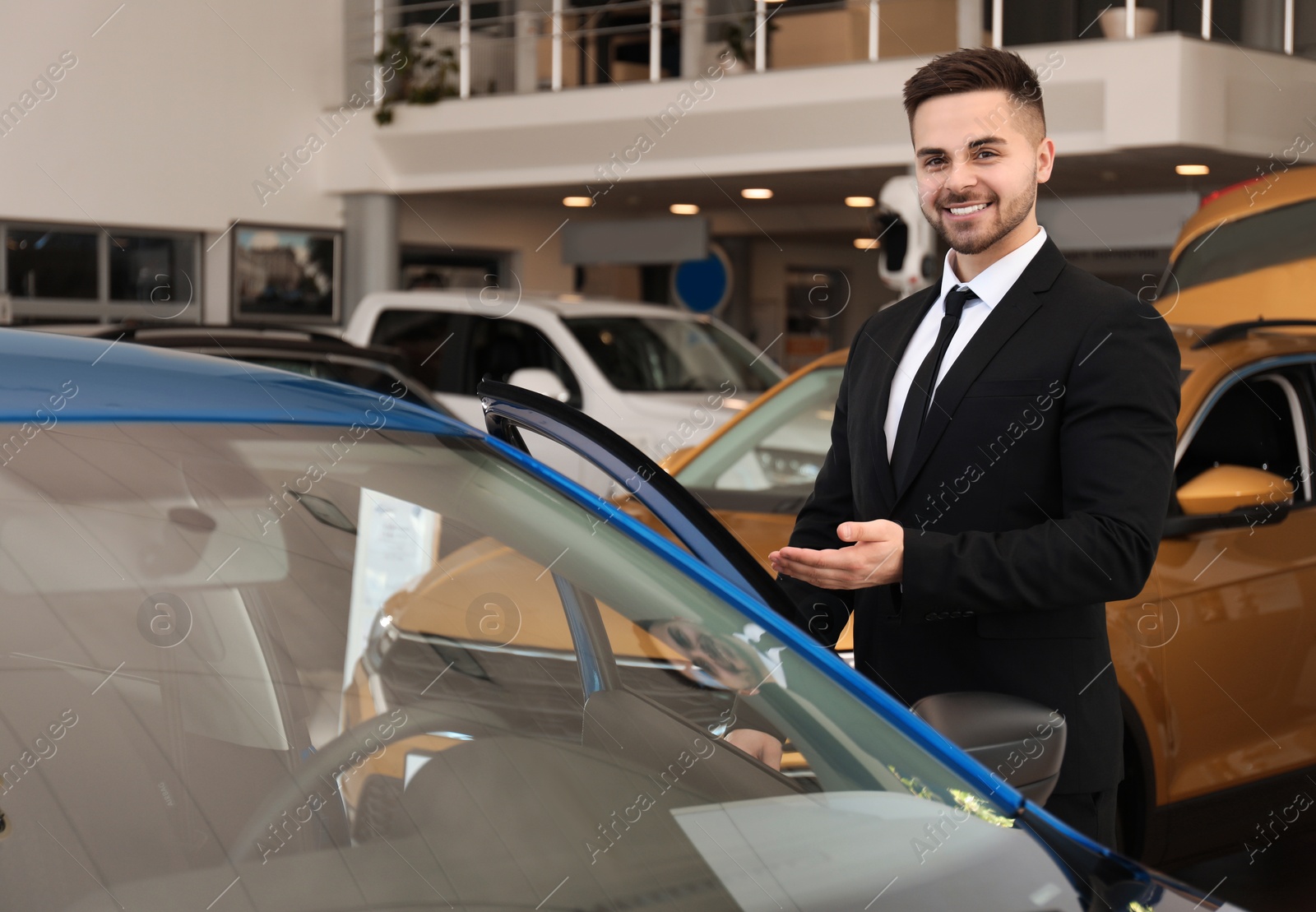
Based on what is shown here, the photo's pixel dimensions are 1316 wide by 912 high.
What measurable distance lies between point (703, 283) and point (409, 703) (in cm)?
1547

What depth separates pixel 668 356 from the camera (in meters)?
8.91

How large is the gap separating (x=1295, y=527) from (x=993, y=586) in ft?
7.11

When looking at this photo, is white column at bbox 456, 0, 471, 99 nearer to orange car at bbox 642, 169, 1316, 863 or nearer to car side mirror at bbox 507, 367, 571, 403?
car side mirror at bbox 507, 367, 571, 403

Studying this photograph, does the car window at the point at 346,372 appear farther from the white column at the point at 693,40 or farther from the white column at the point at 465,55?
the white column at the point at 693,40

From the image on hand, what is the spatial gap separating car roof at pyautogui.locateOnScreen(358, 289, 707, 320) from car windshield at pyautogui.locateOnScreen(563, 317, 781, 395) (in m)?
0.06

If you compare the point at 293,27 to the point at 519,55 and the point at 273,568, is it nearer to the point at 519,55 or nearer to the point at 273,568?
the point at 519,55

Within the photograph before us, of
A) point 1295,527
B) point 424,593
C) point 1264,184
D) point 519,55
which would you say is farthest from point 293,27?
point 424,593

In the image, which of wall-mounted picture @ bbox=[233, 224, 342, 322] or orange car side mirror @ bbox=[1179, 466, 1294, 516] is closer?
orange car side mirror @ bbox=[1179, 466, 1294, 516]

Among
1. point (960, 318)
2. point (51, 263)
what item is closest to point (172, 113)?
point (51, 263)

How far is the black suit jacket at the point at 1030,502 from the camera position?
1758mm

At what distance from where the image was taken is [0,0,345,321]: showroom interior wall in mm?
12828

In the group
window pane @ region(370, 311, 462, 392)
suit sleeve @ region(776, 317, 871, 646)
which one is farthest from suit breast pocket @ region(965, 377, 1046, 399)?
window pane @ region(370, 311, 462, 392)

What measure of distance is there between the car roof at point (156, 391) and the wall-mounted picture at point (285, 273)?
1397cm

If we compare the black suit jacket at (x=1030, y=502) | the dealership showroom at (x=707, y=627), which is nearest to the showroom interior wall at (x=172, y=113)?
the dealership showroom at (x=707, y=627)
